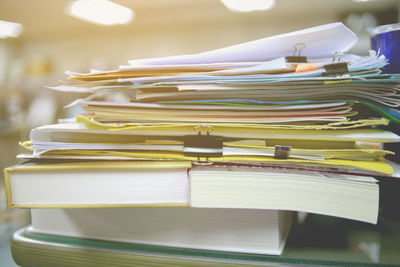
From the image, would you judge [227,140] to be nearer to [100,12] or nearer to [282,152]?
[282,152]

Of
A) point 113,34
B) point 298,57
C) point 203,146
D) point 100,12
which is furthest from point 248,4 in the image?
point 203,146

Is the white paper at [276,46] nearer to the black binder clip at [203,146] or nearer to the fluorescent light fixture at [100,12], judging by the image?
the black binder clip at [203,146]

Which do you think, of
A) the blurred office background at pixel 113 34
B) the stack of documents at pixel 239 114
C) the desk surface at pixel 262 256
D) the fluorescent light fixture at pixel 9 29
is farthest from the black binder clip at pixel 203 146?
the fluorescent light fixture at pixel 9 29

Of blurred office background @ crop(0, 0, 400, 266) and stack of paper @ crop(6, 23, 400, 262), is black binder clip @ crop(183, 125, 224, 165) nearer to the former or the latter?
stack of paper @ crop(6, 23, 400, 262)

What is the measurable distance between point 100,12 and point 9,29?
42.4 inches

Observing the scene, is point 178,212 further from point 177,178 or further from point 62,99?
point 62,99

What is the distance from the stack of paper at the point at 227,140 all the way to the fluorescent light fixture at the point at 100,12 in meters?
1.93

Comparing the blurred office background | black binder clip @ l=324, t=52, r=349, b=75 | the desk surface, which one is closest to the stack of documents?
black binder clip @ l=324, t=52, r=349, b=75

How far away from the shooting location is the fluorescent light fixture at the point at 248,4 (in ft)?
7.02

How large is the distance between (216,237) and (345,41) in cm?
31

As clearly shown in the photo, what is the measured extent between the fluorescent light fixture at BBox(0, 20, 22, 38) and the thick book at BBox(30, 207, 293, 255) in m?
2.63

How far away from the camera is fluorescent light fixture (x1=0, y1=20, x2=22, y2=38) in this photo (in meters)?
2.52

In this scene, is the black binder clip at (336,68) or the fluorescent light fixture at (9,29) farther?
the fluorescent light fixture at (9,29)

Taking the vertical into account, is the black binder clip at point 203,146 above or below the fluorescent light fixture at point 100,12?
below
